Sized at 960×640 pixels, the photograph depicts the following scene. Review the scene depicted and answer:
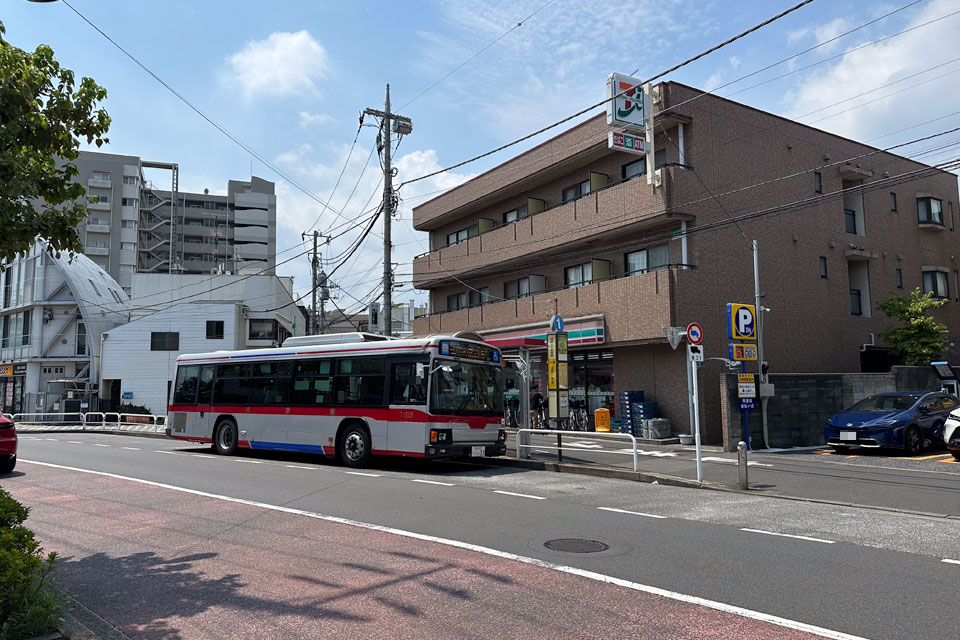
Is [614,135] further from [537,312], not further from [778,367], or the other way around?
[778,367]

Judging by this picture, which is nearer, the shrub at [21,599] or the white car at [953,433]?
the shrub at [21,599]

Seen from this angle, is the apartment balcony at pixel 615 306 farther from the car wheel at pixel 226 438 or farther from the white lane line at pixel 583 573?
the white lane line at pixel 583 573

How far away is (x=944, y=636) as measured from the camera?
4523 millimetres

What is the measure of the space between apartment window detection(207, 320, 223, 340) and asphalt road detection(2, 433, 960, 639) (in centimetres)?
3489

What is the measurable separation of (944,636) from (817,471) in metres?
10.0

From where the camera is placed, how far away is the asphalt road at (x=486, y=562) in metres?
4.89

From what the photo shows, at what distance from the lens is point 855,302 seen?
87.1ft

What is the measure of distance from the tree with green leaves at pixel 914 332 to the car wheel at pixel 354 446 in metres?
20.4

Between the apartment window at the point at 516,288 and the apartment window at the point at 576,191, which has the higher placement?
the apartment window at the point at 576,191

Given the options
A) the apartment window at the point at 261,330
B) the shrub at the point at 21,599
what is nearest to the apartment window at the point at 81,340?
the apartment window at the point at 261,330

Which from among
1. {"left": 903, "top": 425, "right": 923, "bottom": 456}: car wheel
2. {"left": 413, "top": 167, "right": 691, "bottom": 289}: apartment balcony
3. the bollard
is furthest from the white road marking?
{"left": 413, "top": 167, "right": 691, "bottom": 289}: apartment balcony

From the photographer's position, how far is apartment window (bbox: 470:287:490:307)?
98.8 feet

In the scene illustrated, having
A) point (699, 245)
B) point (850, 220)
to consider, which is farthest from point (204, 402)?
point (850, 220)

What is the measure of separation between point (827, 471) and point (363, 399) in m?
9.76
